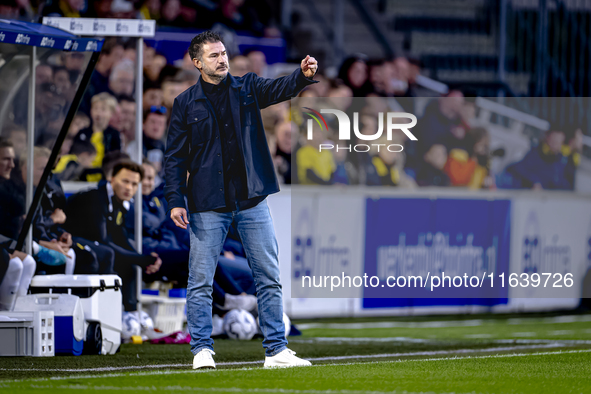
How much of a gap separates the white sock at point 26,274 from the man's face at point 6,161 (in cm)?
76

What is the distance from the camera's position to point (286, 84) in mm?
5836

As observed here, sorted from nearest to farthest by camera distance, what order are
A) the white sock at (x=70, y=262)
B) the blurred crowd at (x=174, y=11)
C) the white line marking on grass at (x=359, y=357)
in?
the white line marking on grass at (x=359, y=357) < the white sock at (x=70, y=262) < the blurred crowd at (x=174, y=11)

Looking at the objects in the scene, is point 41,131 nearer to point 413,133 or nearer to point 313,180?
point 313,180

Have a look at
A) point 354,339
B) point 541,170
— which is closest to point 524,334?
point 354,339

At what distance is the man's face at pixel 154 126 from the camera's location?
10.3 m

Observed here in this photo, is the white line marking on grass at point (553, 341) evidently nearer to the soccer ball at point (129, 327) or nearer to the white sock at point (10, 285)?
the soccer ball at point (129, 327)

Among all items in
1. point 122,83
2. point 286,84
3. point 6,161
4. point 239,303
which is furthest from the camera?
point 239,303

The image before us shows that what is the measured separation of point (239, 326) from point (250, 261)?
3.59 meters

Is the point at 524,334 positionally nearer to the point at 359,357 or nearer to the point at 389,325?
the point at 389,325

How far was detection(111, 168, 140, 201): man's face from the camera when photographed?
9.27 m

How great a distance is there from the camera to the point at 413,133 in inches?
505

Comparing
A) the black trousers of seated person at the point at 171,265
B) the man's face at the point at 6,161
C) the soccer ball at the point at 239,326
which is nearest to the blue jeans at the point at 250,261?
the man's face at the point at 6,161

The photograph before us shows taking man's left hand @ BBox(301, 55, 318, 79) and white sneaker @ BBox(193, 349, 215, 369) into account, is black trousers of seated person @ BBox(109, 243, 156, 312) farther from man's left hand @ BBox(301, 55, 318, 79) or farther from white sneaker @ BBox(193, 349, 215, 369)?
man's left hand @ BBox(301, 55, 318, 79)

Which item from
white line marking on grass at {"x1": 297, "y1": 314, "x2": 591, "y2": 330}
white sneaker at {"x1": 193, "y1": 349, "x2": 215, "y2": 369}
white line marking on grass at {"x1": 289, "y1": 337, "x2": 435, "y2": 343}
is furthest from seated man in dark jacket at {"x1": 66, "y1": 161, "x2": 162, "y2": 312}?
white sneaker at {"x1": 193, "y1": 349, "x2": 215, "y2": 369}
